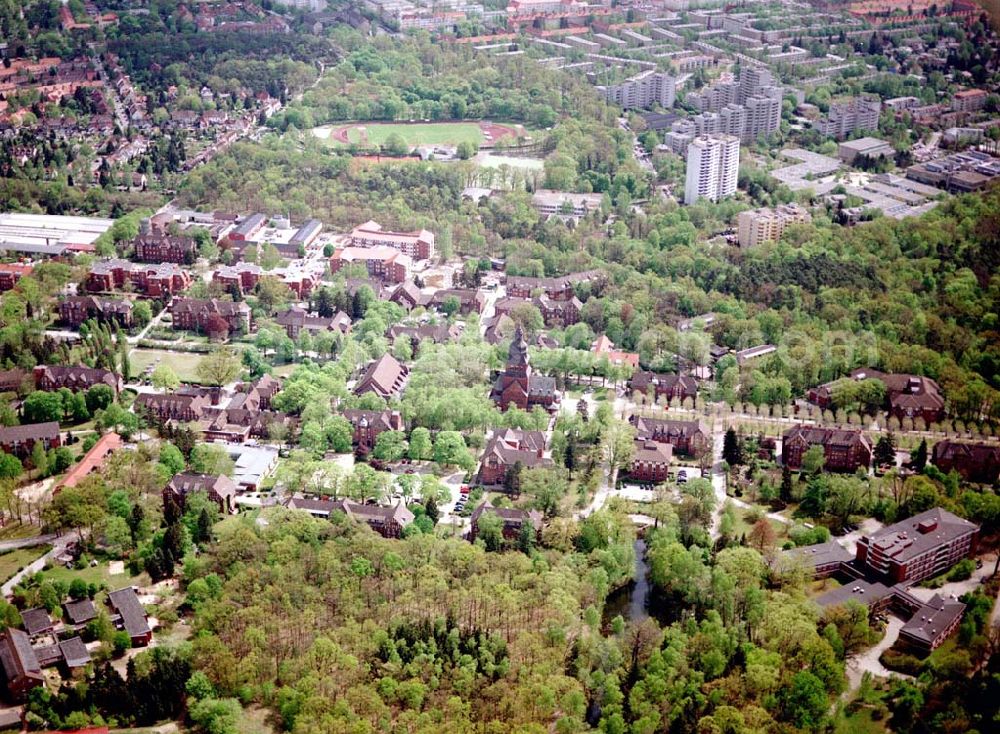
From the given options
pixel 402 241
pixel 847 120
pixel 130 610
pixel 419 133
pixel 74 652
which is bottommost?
pixel 74 652

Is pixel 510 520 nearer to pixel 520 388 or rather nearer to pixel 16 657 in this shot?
pixel 520 388

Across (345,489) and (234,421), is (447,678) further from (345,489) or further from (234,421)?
(234,421)

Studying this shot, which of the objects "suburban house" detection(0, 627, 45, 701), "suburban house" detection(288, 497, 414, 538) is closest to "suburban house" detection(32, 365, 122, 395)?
"suburban house" detection(288, 497, 414, 538)

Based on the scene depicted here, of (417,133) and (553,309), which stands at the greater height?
(417,133)

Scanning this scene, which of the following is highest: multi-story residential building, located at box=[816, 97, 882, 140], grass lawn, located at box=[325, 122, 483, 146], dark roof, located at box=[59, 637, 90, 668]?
multi-story residential building, located at box=[816, 97, 882, 140]

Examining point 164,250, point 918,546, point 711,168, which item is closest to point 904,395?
point 918,546

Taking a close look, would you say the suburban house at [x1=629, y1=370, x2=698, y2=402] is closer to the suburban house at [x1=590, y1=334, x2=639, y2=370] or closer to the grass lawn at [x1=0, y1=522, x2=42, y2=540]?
the suburban house at [x1=590, y1=334, x2=639, y2=370]
